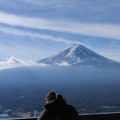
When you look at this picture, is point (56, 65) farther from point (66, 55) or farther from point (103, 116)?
point (103, 116)

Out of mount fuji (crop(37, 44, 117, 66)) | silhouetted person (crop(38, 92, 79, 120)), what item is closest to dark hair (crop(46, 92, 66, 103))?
silhouetted person (crop(38, 92, 79, 120))

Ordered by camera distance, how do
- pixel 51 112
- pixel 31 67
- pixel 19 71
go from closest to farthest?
pixel 51 112 → pixel 19 71 → pixel 31 67

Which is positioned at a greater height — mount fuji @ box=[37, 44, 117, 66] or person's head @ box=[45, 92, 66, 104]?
mount fuji @ box=[37, 44, 117, 66]

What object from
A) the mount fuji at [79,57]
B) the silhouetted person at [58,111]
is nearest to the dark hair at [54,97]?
the silhouetted person at [58,111]

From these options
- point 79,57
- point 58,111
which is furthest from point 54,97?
point 79,57

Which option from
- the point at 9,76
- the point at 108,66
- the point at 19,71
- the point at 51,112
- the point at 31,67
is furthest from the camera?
the point at 108,66

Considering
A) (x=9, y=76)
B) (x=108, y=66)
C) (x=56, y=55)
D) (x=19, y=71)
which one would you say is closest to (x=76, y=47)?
(x=108, y=66)

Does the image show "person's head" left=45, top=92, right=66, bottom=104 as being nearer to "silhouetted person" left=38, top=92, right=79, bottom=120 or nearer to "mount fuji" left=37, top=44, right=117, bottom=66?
"silhouetted person" left=38, top=92, right=79, bottom=120

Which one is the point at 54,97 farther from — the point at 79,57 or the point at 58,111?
the point at 79,57
